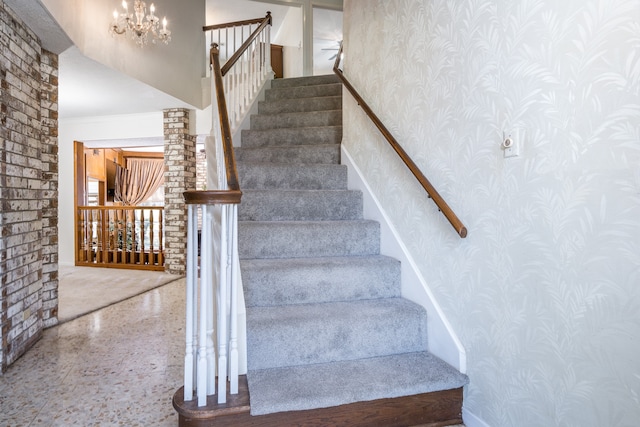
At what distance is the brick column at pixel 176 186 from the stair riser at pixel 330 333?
3.75 m

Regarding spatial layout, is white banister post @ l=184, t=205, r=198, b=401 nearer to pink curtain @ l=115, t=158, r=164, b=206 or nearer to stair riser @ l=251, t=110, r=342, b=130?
stair riser @ l=251, t=110, r=342, b=130

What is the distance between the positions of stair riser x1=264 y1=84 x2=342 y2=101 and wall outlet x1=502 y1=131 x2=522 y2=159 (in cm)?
307

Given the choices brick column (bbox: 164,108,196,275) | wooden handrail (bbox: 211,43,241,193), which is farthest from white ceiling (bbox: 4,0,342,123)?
wooden handrail (bbox: 211,43,241,193)

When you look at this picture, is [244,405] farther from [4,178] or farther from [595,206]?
[4,178]

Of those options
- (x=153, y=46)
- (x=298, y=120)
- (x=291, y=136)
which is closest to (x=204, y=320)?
(x=291, y=136)

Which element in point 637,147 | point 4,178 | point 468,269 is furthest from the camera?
point 4,178

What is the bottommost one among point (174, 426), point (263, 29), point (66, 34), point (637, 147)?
point (174, 426)

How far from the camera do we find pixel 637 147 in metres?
1.00

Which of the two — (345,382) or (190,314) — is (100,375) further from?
(345,382)

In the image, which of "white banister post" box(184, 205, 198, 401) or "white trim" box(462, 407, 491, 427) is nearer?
"white banister post" box(184, 205, 198, 401)

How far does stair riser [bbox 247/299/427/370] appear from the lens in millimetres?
1737

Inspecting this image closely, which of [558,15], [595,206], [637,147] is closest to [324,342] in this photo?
[595,206]

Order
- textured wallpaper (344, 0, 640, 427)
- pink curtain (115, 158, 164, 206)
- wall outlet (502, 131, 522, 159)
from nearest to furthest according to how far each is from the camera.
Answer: textured wallpaper (344, 0, 640, 427) → wall outlet (502, 131, 522, 159) → pink curtain (115, 158, 164, 206)

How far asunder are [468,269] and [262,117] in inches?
113
